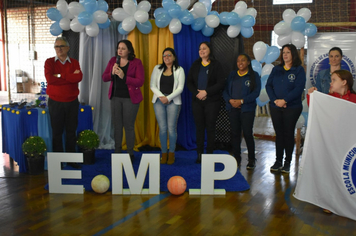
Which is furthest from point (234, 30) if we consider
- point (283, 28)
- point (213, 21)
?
point (283, 28)

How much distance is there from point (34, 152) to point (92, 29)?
1829mm

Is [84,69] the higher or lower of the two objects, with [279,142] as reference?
higher

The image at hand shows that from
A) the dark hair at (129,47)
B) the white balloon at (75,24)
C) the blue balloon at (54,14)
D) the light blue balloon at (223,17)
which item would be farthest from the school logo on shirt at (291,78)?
the blue balloon at (54,14)

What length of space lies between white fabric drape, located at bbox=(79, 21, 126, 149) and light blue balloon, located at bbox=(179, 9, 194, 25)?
3.34 feet

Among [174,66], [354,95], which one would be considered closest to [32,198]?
[174,66]

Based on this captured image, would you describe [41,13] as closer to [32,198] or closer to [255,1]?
[255,1]

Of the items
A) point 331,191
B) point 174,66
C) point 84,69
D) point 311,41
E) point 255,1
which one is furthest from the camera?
point 255,1

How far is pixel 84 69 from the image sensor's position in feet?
17.1

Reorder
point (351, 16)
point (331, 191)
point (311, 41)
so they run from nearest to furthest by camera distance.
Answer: point (331, 191), point (311, 41), point (351, 16)

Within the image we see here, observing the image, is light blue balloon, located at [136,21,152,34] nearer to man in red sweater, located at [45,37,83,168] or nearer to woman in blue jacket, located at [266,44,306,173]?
man in red sweater, located at [45,37,83,168]

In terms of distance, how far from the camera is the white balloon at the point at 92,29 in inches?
186

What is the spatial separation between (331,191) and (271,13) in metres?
8.21

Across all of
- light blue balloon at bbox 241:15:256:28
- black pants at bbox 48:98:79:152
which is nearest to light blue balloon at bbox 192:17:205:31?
light blue balloon at bbox 241:15:256:28

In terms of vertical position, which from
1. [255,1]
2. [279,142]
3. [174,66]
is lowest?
[279,142]
